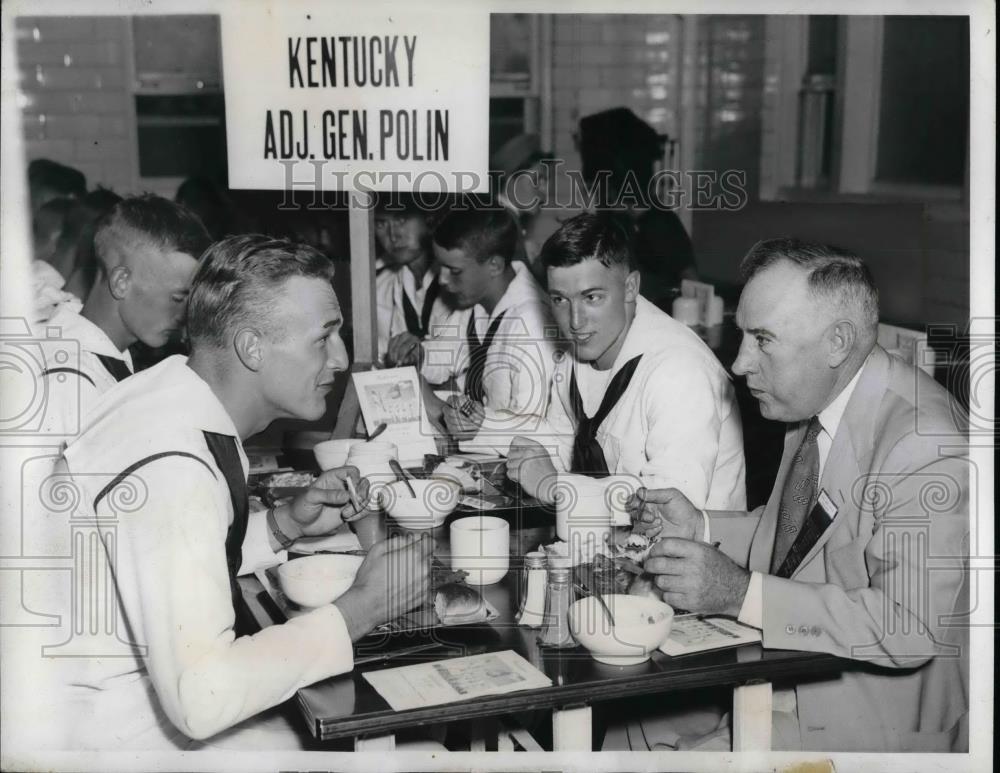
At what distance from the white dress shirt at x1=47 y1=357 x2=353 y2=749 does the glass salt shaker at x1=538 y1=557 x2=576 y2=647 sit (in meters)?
0.35

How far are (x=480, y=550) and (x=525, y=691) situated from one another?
40cm

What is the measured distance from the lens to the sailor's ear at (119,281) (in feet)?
7.79

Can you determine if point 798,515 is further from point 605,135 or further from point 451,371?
point 605,135

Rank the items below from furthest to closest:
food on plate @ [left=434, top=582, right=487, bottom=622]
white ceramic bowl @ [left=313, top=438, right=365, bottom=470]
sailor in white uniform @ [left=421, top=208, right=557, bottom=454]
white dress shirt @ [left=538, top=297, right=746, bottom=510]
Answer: sailor in white uniform @ [left=421, top=208, right=557, bottom=454]
white ceramic bowl @ [left=313, top=438, right=365, bottom=470]
white dress shirt @ [left=538, top=297, right=746, bottom=510]
food on plate @ [left=434, top=582, right=487, bottom=622]

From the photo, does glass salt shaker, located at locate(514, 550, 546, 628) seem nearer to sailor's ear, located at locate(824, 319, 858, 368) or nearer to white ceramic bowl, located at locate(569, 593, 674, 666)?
white ceramic bowl, located at locate(569, 593, 674, 666)

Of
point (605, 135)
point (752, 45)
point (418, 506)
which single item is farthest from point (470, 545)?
point (752, 45)

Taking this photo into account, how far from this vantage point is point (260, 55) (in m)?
1.94

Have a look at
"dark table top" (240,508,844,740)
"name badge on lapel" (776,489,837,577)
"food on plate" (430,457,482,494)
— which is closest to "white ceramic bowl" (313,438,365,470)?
"food on plate" (430,457,482,494)

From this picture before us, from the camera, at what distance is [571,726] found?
1.62 meters

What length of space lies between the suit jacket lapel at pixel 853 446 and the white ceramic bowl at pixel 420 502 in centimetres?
80

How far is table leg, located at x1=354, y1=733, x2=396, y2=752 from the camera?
5.15ft

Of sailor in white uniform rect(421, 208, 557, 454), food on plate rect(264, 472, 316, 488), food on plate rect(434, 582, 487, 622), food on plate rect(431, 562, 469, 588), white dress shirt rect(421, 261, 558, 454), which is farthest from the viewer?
sailor in white uniform rect(421, 208, 557, 454)

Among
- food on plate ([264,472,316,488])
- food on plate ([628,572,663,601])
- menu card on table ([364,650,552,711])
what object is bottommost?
menu card on table ([364,650,552,711])

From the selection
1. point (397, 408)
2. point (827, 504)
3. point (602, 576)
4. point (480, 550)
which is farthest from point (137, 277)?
point (827, 504)
